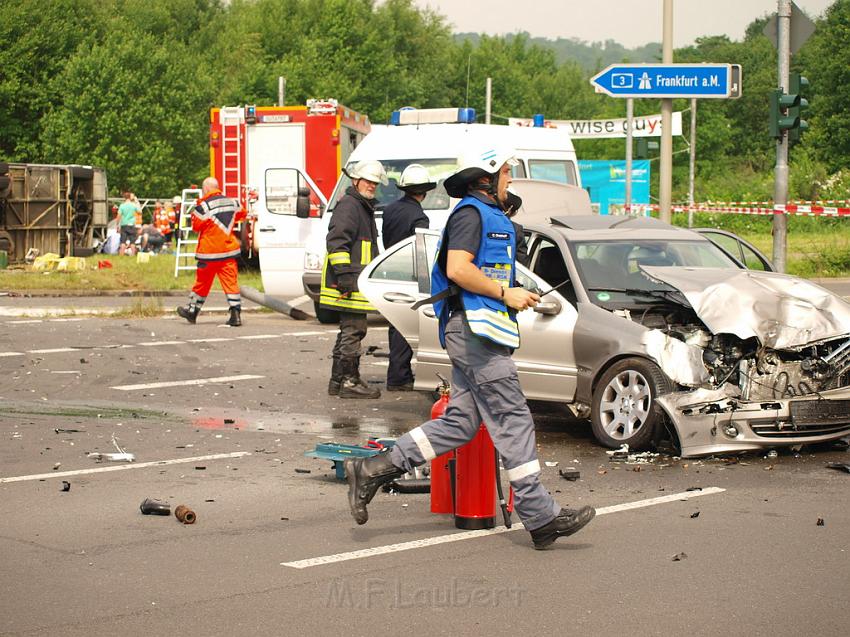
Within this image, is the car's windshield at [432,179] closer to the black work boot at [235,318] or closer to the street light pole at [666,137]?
the black work boot at [235,318]

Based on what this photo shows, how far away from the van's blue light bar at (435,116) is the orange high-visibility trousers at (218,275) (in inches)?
117

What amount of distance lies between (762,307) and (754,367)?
0.44 m

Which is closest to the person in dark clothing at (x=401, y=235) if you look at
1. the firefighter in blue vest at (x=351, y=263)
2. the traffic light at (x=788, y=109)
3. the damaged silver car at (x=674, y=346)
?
the firefighter in blue vest at (x=351, y=263)

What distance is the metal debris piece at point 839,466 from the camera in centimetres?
835

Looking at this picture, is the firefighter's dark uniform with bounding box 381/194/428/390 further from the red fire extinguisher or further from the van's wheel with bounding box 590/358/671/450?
the red fire extinguisher

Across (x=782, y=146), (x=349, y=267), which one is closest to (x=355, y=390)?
(x=349, y=267)

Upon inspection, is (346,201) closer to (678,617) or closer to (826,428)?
(826,428)

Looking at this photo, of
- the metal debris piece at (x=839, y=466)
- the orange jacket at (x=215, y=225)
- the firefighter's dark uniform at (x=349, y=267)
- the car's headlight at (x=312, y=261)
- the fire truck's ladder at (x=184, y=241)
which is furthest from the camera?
the fire truck's ladder at (x=184, y=241)

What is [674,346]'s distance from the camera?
8.90 m

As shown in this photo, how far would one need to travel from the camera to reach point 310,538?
21.4 ft

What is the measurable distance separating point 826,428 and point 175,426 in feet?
15.5

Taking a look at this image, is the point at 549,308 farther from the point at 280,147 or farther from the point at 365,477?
the point at 280,147

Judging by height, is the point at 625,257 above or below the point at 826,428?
above

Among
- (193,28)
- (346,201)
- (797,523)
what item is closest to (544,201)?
(346,201)
